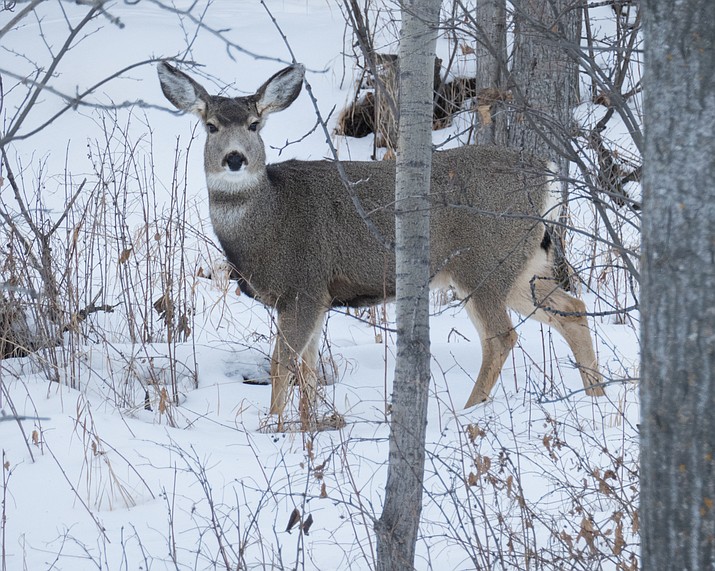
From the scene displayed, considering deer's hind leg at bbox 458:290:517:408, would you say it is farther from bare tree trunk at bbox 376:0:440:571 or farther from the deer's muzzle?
bare tree trunk at bbox 376:0:440:571

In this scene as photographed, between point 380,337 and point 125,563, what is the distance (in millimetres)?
4428

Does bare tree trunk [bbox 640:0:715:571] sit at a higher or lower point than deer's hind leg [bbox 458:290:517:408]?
lower

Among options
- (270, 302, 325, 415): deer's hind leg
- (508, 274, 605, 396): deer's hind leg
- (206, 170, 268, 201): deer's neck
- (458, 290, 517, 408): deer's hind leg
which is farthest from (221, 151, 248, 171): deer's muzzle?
(508, 274, 605, 396): deer's hind leg

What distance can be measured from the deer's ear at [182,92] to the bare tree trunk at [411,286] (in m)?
3.16

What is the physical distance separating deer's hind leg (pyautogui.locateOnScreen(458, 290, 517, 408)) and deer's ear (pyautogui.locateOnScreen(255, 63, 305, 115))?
1.71 metres

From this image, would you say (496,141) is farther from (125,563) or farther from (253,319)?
(125,563)

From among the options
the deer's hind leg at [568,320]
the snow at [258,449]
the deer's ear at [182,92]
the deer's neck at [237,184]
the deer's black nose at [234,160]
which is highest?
the deer's ear at [182,92]

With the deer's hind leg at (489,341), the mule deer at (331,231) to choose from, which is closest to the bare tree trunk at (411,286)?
the mule deer at (331,231)

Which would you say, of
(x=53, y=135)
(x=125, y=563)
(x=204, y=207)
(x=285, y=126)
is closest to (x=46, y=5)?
(x=53, y=135)

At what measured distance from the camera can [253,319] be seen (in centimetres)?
845

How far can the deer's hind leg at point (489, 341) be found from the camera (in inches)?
249

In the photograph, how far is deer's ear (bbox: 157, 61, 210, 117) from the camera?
247 inches

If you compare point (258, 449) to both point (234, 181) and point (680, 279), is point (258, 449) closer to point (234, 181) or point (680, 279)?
point (234, 181)

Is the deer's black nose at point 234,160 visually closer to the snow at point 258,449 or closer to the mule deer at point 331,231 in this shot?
the mule deer at point 331,231
